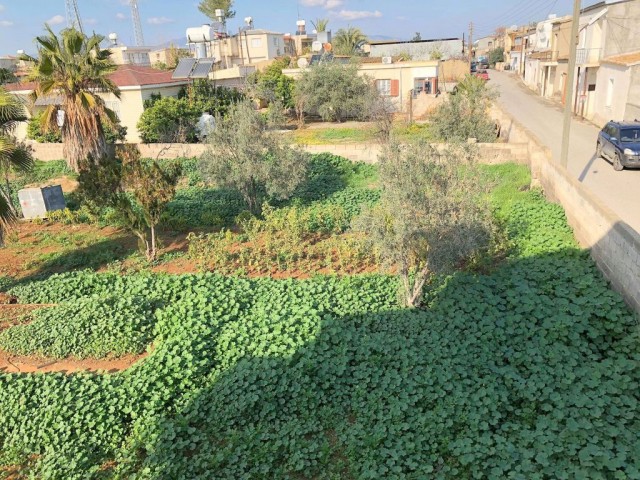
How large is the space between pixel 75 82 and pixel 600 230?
1544 cm

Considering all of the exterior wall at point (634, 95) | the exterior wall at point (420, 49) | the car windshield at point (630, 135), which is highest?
the exterior wall at point (420, 49)

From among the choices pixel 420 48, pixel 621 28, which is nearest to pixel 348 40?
pixel 420 48

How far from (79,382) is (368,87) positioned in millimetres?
25357

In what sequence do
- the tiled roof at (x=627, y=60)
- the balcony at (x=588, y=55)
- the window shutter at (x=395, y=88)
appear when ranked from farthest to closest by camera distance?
the window shutter at (x=395, y=88)
the balcony at (x=588, y=55)
the tiled roof at (x=627, y=60)

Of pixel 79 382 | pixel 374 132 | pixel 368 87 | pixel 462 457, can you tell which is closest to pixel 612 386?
pixel 462 457

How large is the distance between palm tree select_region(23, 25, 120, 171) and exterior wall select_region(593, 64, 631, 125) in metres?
21.3

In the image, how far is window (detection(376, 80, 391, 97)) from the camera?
34.3 meters

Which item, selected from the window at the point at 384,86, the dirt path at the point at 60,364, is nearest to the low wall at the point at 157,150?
the dirt path at the point at 60,364

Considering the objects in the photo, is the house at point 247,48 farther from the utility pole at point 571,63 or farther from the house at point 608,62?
the utility pole at point 571,63

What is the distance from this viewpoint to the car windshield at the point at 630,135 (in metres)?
15.7

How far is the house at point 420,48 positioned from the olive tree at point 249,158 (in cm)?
3668

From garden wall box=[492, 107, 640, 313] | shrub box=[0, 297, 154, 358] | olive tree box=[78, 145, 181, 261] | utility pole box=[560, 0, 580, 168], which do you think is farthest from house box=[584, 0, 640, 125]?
shrub box=[0, 297, 154, 358]

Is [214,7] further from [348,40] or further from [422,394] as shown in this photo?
[422,394]

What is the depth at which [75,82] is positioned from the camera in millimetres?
15828
